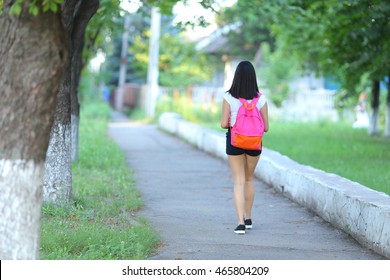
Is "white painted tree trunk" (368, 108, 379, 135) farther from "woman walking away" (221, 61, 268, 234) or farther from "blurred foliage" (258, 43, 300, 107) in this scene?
"woman walking away" (221, 61, 268, 234)

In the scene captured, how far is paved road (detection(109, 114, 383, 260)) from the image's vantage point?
8.80m

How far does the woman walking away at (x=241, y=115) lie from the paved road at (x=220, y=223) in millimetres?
458

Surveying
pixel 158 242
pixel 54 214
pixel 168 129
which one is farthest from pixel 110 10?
pixel 168 129

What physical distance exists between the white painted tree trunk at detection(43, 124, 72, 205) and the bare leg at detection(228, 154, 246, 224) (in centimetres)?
239

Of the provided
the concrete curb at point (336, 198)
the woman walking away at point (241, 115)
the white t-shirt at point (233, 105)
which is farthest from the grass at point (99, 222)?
the concrete curb at point (336, 198)

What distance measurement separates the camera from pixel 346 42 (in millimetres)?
19391

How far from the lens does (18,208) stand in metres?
6.42

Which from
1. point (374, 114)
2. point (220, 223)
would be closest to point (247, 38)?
point (374, 114)

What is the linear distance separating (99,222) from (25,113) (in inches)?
159

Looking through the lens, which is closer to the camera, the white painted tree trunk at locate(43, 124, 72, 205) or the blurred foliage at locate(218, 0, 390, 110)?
the white painted tree trunk at locate(43, 124, 72, 205)

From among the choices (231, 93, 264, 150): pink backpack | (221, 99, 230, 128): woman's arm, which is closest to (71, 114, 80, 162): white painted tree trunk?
(221, 99, 230, 128): woman's arm

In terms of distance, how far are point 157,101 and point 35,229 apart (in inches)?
1418

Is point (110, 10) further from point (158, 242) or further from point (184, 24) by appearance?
point (158, 242)

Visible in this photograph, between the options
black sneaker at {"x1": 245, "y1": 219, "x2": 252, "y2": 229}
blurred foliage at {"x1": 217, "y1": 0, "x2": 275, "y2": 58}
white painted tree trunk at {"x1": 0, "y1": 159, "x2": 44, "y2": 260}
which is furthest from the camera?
blurred foliage at {"x1": 217, "y1": 0, "x2": 275, "y2": 58}
